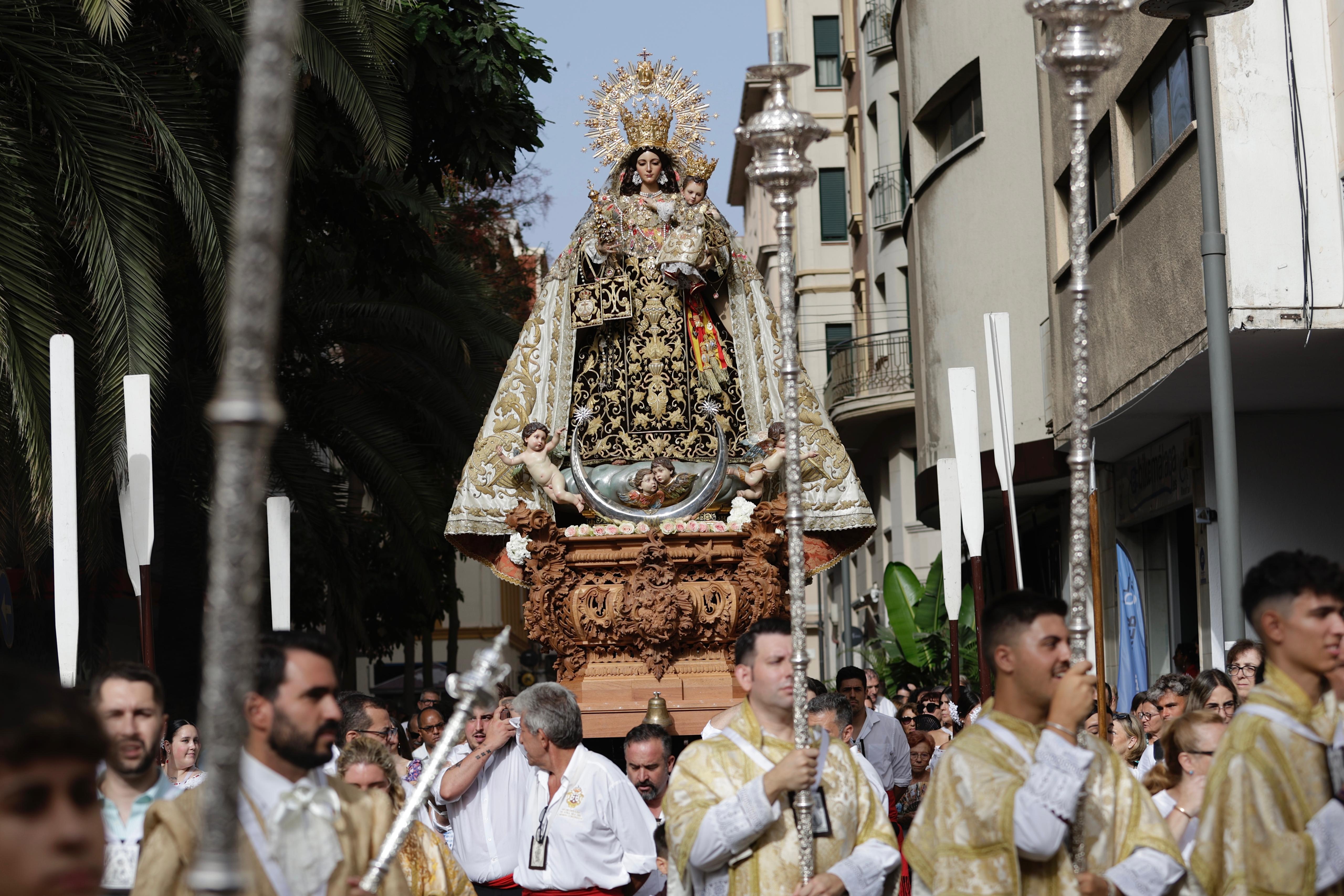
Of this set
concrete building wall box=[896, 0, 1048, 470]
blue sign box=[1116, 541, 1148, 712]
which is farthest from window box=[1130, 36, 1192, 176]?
concrete building wall box=[896, 0, 1048, 470]

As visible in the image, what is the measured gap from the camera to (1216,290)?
9.34 metres

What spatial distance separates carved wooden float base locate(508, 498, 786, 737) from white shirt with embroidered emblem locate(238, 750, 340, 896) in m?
7.62

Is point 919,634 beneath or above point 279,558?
beneath

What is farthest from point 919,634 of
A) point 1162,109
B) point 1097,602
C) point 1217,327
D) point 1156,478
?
point 1097,602

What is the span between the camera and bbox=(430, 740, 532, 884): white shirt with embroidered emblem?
23.5 ft

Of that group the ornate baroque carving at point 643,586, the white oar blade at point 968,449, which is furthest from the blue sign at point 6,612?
the white oar blade at point 968,449

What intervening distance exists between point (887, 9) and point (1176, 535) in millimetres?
14743

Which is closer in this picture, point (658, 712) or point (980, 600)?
point (980, 600)

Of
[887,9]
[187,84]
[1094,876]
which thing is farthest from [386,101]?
[887,9]

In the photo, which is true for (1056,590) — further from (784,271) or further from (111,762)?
(111,762)

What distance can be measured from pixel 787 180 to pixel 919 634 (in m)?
17.8

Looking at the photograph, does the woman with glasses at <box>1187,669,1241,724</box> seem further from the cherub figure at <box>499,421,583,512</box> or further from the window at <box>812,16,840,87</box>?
the window at <box>812,16,840,87</box>

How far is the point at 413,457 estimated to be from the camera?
17500 mm

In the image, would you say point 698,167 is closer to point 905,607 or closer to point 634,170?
point 634,170
